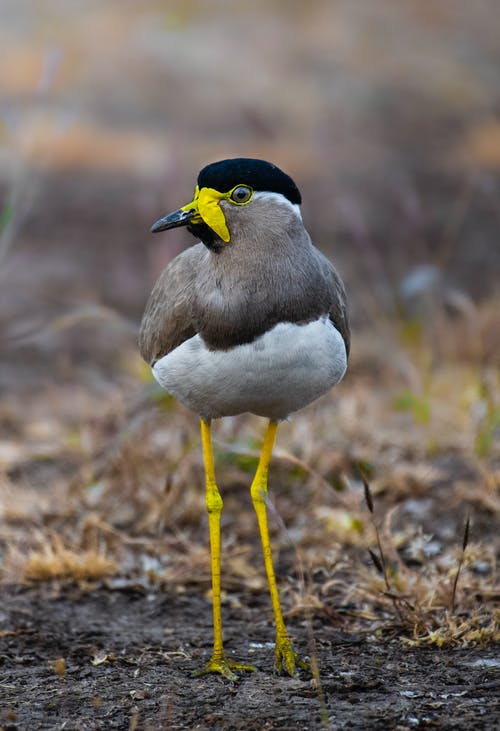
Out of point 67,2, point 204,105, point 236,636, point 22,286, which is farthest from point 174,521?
point 67,2

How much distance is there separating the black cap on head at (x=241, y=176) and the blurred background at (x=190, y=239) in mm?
922

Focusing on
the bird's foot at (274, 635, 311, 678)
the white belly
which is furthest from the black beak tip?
the bird's foot at (274, 635, 311, 678)

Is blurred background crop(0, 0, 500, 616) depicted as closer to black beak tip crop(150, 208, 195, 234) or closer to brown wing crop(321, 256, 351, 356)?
brown wing crop(321, 256, 351, 356)

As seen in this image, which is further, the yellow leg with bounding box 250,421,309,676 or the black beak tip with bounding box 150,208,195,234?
the yellow leg with bounding box 250,421,309,676

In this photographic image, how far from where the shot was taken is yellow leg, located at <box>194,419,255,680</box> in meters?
3.50

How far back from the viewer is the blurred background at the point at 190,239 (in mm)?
5113

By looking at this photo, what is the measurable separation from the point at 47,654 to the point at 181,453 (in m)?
1.60

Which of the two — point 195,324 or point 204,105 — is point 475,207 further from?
point 195,324

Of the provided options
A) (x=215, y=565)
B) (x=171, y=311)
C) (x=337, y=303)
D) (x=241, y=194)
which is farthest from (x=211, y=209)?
(x=215, y=565)

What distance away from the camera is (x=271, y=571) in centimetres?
370

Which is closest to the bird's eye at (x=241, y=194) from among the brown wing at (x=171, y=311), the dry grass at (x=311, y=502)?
the brown wing at (x=171, y=311)

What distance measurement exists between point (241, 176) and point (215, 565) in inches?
52.7

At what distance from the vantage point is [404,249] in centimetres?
943

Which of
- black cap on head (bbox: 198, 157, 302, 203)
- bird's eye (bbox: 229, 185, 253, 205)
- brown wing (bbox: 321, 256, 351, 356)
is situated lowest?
brown wing (bbox: 321, 256, 351, 356)
